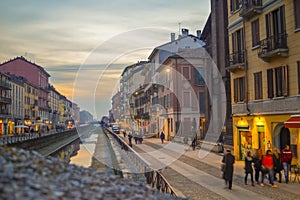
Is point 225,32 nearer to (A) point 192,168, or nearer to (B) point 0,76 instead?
(A) point 192,168

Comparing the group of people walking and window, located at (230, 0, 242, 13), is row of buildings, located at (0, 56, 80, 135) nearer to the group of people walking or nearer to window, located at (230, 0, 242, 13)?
window, located at (230, 0, 242, 13)

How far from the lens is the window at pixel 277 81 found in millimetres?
22234

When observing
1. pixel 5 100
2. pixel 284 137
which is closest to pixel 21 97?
pixel 5 100

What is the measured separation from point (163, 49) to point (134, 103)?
142 feet

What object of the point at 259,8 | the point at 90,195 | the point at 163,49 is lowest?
the point at 90,195

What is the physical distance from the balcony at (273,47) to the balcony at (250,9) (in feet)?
7.01

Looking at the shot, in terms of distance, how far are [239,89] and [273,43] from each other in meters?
6.26

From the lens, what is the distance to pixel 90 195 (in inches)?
243

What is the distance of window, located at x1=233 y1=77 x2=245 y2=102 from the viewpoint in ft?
94.0

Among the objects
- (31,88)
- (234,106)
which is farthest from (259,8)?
(31,88)

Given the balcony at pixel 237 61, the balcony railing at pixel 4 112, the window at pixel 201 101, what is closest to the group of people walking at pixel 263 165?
the balcony at pixel 237 61

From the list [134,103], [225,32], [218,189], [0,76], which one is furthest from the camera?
[134,103]

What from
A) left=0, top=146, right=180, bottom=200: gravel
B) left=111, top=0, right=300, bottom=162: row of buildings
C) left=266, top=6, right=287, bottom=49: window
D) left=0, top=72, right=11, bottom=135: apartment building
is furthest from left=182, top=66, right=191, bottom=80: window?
left=0, top=146, right=180, bottom=200: gravel

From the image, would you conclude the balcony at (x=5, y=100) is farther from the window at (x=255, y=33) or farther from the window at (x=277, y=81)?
the window at (x=277, y=81)
